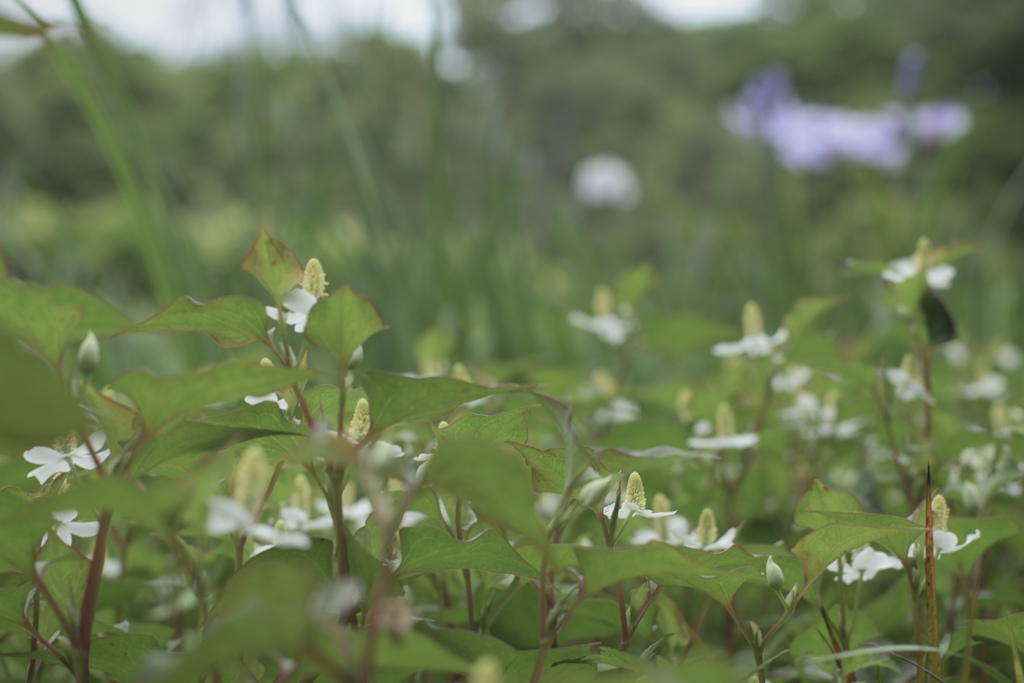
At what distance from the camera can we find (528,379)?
103cm

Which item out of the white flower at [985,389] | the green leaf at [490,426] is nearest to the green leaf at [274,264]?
the green leaf at [490,426]

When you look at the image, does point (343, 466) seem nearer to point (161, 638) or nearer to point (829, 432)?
point (161, 638)

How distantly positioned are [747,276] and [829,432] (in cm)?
141

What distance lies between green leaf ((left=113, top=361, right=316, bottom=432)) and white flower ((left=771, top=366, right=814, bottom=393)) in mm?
706

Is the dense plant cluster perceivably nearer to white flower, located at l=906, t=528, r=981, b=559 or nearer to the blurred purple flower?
white flower, located at l=906, t=528, r=981, b=559

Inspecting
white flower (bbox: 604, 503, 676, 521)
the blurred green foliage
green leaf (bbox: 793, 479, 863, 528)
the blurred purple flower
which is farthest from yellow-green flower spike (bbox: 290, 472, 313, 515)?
the blurred purple flower

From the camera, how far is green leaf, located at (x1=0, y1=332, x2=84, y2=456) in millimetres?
270

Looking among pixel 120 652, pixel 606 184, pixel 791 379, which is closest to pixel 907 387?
pixel 791 379

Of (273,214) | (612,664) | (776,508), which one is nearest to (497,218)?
(273,214)

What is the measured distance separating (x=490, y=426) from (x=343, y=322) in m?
0.13

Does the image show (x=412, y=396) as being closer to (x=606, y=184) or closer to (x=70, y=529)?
(x=70, y=529)

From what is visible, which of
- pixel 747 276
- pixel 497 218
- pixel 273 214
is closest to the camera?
pixel 497 218

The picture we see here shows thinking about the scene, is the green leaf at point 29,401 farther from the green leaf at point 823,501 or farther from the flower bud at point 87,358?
the green leaf at point 823,501

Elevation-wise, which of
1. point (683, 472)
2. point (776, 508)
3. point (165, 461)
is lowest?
point (776, 508)
